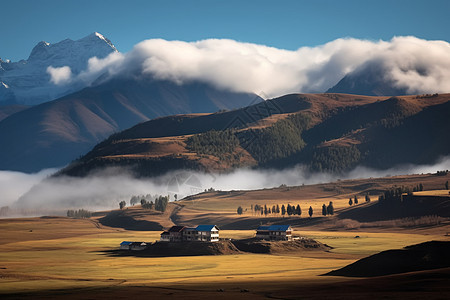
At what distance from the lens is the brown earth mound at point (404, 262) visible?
137 m

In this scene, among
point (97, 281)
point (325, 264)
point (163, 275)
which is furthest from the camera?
point (325, 264)

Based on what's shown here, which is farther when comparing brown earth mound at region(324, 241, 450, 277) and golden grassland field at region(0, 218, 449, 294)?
brown earth mound at region(324, 241, 450, 277)

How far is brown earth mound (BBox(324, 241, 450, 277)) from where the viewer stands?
136750mm

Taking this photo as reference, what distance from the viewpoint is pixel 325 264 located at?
16350cm

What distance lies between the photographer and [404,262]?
14088cm

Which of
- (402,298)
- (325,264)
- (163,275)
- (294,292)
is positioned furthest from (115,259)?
(402,298)

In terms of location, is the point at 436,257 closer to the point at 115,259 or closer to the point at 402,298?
the point at 402,298

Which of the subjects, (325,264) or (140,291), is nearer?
(140,291)

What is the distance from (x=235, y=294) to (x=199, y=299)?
27.0 feet

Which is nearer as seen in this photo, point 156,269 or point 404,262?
point 404,262

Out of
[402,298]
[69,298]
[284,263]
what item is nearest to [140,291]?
[69,298]

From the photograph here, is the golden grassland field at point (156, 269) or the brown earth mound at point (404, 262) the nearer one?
the golden grassland field at point (156, 269)

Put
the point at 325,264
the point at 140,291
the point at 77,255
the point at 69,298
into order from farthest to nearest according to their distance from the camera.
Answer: the point at 77,255 → the point at 325,264 → the point at 140,291 → the point at 69,298

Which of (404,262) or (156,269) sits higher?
(404,262)
